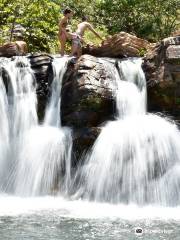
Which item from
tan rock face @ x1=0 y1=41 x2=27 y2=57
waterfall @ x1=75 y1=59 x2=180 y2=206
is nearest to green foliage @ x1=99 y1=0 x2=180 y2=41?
tan rock face @ x1=0 y1=41 x2=27 y2=57

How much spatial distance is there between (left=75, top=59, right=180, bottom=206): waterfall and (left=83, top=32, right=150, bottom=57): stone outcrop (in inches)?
143

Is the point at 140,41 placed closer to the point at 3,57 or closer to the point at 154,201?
the point at 3,57

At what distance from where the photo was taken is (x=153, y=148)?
13039 mm

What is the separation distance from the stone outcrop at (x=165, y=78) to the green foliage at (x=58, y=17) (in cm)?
722

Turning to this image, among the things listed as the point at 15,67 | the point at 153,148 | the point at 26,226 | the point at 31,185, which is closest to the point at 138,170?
the point at 153,148

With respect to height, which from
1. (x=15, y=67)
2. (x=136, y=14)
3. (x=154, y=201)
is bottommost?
(x=154, y=201)

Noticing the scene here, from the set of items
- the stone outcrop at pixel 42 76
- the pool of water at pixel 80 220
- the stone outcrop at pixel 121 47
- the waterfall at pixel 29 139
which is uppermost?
the stone outcrop at pixel 121 47

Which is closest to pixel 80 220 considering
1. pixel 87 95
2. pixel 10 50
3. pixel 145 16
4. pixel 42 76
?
pixel 87 95

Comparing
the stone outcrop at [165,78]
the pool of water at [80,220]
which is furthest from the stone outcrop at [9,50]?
the pool of water at [80,220]

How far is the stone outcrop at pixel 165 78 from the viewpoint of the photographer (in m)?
14.7

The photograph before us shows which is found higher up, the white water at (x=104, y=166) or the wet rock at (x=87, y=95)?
the wet rock at (x=87, y=95)

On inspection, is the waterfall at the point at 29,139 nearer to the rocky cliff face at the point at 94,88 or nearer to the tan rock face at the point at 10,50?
the rocky cliff face at the point at 94,88

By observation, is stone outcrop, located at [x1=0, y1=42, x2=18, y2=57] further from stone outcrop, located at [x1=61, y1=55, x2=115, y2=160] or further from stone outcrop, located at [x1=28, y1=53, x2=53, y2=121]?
stone outcrop, located at [x1=61, y1=55, x2=115, y2=160]

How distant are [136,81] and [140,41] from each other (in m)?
2.69
